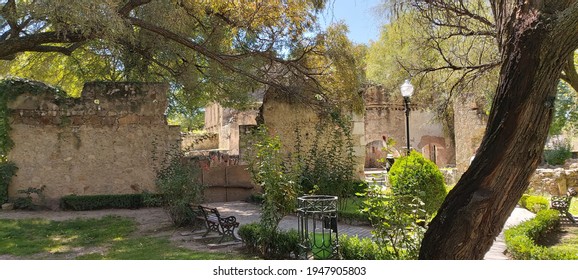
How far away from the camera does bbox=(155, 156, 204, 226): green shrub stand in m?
8.28

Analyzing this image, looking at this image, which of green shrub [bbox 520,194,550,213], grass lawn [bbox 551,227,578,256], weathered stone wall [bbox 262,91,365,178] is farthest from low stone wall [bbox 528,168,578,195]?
weathered stone wall [bbox 262,91,365,178]

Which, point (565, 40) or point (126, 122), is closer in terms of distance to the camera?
point (565, 40)

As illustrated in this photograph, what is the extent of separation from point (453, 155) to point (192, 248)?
2148 cm

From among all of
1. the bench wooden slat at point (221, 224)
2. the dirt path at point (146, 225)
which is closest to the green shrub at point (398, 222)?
the dirt path at point (146, 225)

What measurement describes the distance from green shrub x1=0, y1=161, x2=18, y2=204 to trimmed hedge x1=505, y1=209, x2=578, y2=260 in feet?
36.9

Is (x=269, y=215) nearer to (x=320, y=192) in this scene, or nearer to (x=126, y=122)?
(x=320, y=192)

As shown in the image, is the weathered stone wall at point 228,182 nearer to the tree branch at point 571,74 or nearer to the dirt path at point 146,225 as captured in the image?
the dirt path at point 146,225

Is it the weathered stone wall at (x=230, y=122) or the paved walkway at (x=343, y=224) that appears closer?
the paved walkway at (x=343, y=224)

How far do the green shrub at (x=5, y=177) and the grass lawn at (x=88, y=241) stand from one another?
7.39 feet

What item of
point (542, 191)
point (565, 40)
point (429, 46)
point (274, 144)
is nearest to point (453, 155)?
point (542, 191)

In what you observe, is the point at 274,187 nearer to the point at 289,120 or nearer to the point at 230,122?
the point at 289,120

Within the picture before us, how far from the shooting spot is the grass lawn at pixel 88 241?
6280mm

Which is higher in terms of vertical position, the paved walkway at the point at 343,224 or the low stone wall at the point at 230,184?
the low stone wall at the point at 230,184

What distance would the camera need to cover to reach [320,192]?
364 inches
